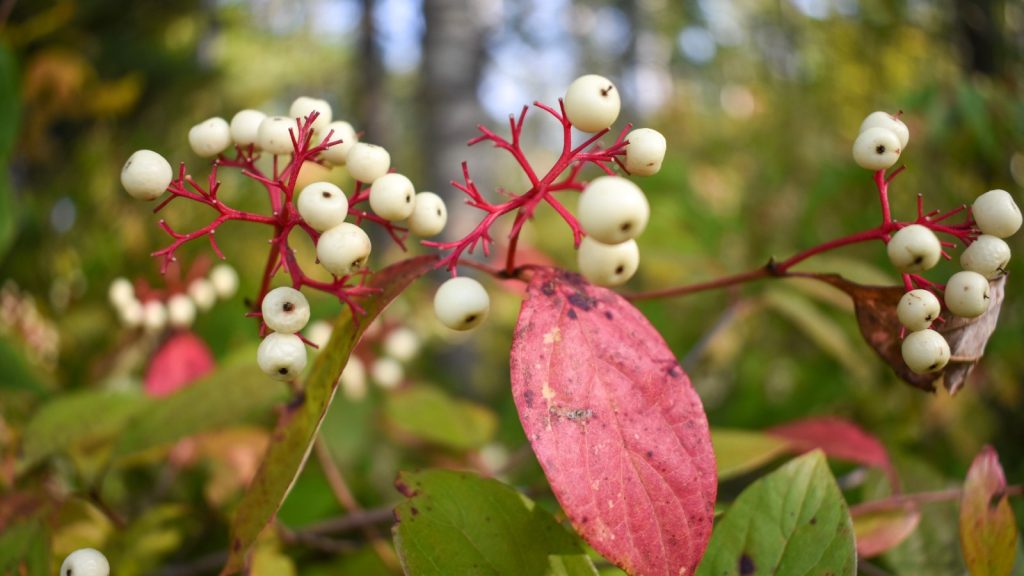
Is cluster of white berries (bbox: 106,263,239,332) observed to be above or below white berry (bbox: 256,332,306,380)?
below

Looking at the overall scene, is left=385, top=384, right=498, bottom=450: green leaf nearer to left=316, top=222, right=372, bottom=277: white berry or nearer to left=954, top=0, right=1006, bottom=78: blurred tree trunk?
left=316, top=222, right=372, bottom=277: white berry

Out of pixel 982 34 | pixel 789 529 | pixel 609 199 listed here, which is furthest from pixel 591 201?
pixel 982 34

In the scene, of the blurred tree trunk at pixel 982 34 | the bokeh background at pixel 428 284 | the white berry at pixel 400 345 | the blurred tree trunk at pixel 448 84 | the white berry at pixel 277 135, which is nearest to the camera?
the white berry at pixel 277 135

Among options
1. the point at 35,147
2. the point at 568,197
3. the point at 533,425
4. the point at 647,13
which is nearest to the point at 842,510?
the point at 533,425

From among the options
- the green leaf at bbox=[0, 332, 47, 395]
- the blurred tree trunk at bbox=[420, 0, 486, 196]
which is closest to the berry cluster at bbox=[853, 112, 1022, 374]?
the green leaf at bbox=[0, 332, 47, 395]

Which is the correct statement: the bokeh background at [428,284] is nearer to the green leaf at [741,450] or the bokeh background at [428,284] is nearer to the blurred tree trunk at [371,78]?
the green leaf at [741,450]

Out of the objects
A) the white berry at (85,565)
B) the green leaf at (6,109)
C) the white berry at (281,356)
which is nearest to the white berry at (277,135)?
the white berry at (281,356)
